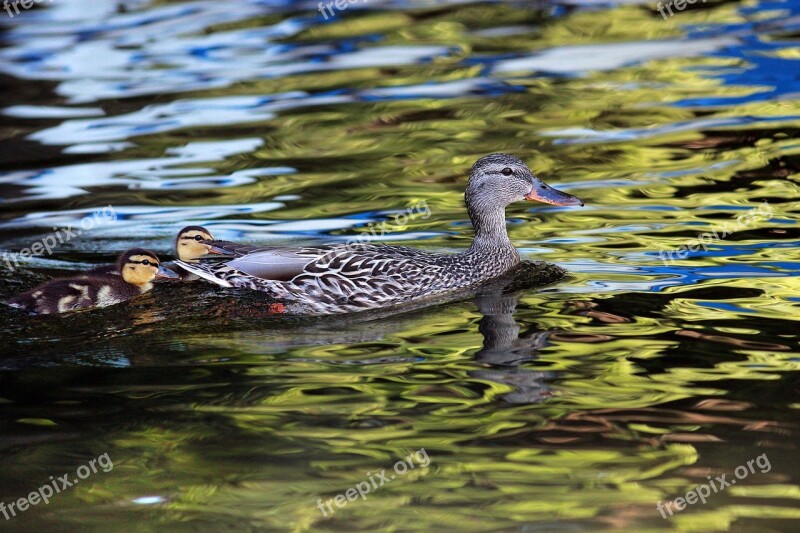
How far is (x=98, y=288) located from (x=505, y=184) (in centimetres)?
305

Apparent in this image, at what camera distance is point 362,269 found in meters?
8.45

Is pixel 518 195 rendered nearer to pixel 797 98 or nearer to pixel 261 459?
pixel 261 459

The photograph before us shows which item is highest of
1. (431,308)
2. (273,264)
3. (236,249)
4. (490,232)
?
(236,249)

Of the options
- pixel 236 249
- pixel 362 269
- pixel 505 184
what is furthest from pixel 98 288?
pixel 505 184

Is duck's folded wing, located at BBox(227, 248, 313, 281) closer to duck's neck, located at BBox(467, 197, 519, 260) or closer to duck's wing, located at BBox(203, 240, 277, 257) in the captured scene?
duck's wing, located at BBox(203, 240, 277, 257)

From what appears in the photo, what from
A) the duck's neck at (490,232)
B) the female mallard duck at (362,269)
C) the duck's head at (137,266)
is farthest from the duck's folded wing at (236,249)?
the duck's neck at (490,232)

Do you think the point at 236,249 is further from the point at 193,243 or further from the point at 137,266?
the point at 137,266

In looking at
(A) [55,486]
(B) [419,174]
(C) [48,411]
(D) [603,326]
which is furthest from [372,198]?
(A) [55,486]

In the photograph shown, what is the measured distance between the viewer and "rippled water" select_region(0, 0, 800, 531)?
17.8 ft

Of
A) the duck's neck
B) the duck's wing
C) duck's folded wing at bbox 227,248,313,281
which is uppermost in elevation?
the duck's wing

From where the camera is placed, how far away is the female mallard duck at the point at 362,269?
839 cm

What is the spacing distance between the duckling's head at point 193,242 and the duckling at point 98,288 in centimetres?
23

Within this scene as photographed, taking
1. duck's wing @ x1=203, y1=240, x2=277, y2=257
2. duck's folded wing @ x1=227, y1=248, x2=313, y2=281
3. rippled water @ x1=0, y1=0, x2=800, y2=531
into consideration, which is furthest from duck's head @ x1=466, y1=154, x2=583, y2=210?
duck's wing @ x1=203, y1=240, x2=277, y2=257

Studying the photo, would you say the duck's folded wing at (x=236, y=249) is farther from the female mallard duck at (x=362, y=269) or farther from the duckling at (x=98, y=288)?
the duckling at (x=98, y=288)
